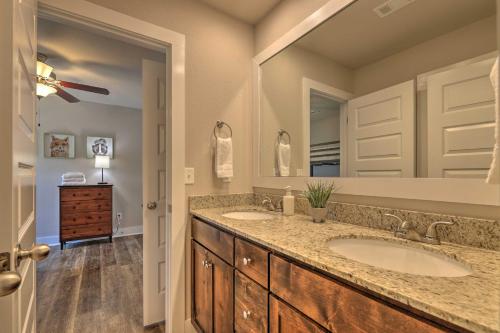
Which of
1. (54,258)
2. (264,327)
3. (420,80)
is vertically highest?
(420,80)

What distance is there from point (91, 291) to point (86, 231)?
67.0 inches

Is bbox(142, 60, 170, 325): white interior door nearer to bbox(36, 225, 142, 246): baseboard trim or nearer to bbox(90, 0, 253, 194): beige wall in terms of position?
bbox(90, 0, 253, 194): beige wall

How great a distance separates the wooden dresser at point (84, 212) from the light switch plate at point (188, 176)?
9.14 feet

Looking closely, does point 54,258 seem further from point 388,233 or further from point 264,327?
point 388,233

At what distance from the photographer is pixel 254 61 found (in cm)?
199

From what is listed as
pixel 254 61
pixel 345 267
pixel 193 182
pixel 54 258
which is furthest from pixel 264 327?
pixel 54 258

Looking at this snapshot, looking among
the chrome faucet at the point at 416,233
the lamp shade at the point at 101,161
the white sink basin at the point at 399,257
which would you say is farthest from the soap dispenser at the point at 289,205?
the lamp shade at the point at 101,161

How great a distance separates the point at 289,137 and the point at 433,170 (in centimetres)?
94

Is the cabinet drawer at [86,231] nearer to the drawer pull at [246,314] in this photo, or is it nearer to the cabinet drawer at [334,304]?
the drawer pull at [246,314]

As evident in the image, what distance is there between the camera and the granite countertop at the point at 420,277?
44 centimetres

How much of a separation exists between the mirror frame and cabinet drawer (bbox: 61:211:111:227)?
3.05 meters

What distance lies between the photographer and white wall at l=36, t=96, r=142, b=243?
3689mm

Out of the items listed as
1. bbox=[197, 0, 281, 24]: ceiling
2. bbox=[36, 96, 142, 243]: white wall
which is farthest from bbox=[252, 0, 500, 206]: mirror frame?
bbox=[36, 96, 142, 243]: white wall

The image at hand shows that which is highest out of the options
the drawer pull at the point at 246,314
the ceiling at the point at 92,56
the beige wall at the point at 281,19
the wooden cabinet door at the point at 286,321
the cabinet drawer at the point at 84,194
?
the ceiling at the point at 92,56
